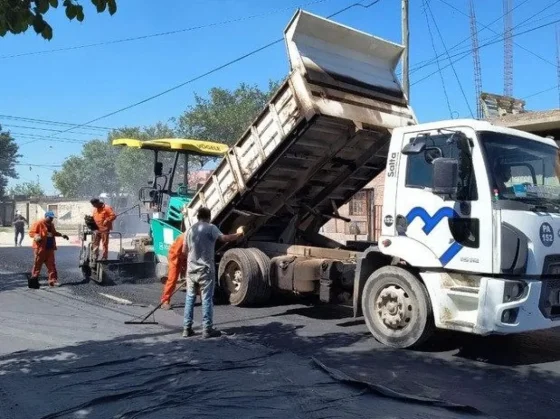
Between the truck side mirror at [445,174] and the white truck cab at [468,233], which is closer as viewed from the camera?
the white truck cab at [468,233]

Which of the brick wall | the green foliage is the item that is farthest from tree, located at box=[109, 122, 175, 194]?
the brick wall

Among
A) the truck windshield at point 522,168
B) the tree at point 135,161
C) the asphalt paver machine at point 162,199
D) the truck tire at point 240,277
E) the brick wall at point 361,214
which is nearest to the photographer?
the truck windshield at point 522,168

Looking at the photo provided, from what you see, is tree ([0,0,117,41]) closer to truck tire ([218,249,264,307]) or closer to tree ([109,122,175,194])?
truck tire ([218,249,264,307])

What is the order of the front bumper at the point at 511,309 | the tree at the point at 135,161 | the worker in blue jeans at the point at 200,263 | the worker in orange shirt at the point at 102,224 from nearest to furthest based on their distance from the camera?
the front bumper at the point at 511,309
the worker in blue jeans at the point at 200,263
the worker in orange shirt at the point at 102,224
the tree at the point at 135,161

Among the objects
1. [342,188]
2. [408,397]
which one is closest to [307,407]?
[408,397]

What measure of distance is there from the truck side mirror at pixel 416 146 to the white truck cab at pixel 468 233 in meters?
0.01

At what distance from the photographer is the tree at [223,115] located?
37.8m

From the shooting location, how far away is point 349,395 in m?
4.35

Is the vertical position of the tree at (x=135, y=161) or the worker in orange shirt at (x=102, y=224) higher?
the tree at (x=135, y=161)

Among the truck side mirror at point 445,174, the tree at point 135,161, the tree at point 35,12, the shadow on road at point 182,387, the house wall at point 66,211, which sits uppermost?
the tree at point 135,161

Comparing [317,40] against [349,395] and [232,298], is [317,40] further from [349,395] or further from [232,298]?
[349,395]

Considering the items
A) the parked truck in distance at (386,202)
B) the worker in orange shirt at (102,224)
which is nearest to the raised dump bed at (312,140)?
the parked truck in distance at (386,202)

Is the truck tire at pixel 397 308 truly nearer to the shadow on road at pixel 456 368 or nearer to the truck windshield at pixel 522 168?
the shadow on road at pixel 456 368

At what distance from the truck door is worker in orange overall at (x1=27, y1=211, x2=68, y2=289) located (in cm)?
708
